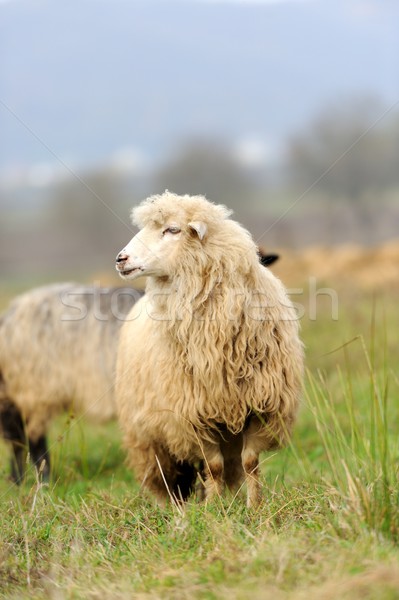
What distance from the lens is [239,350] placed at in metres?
4.39

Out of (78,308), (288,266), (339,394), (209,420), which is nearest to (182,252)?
(209,420)

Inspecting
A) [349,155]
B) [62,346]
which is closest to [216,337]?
[62,346]

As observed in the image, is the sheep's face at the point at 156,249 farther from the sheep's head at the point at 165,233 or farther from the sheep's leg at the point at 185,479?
the sheep's leg at the point at 185,479

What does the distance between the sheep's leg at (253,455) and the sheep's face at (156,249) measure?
1031 mm

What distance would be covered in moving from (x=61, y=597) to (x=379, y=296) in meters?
12.1

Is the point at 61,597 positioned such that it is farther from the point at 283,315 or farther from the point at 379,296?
the point at 379,296

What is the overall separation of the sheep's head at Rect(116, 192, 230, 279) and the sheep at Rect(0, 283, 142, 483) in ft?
8.31

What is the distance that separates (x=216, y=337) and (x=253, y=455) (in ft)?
2.36

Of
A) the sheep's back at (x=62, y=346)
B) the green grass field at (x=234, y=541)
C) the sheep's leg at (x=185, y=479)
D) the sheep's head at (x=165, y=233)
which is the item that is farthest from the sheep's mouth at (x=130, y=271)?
the sheep's back at (x=62, y=346)

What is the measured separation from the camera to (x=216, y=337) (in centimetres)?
441

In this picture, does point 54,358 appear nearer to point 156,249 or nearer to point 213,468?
point 213,468

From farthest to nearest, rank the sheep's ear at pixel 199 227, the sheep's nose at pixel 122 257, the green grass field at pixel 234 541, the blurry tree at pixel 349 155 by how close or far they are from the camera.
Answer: the blurry tree at pixel 349 155 < the sheep's ear at pixel 199 227 < the sheep's nose at pixel 122 257 < the green grass field at pixel 234 541

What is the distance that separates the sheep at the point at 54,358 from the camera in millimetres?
6906

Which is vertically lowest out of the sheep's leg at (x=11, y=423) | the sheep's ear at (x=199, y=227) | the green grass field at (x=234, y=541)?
the green grass field at (x=234, y=541)
